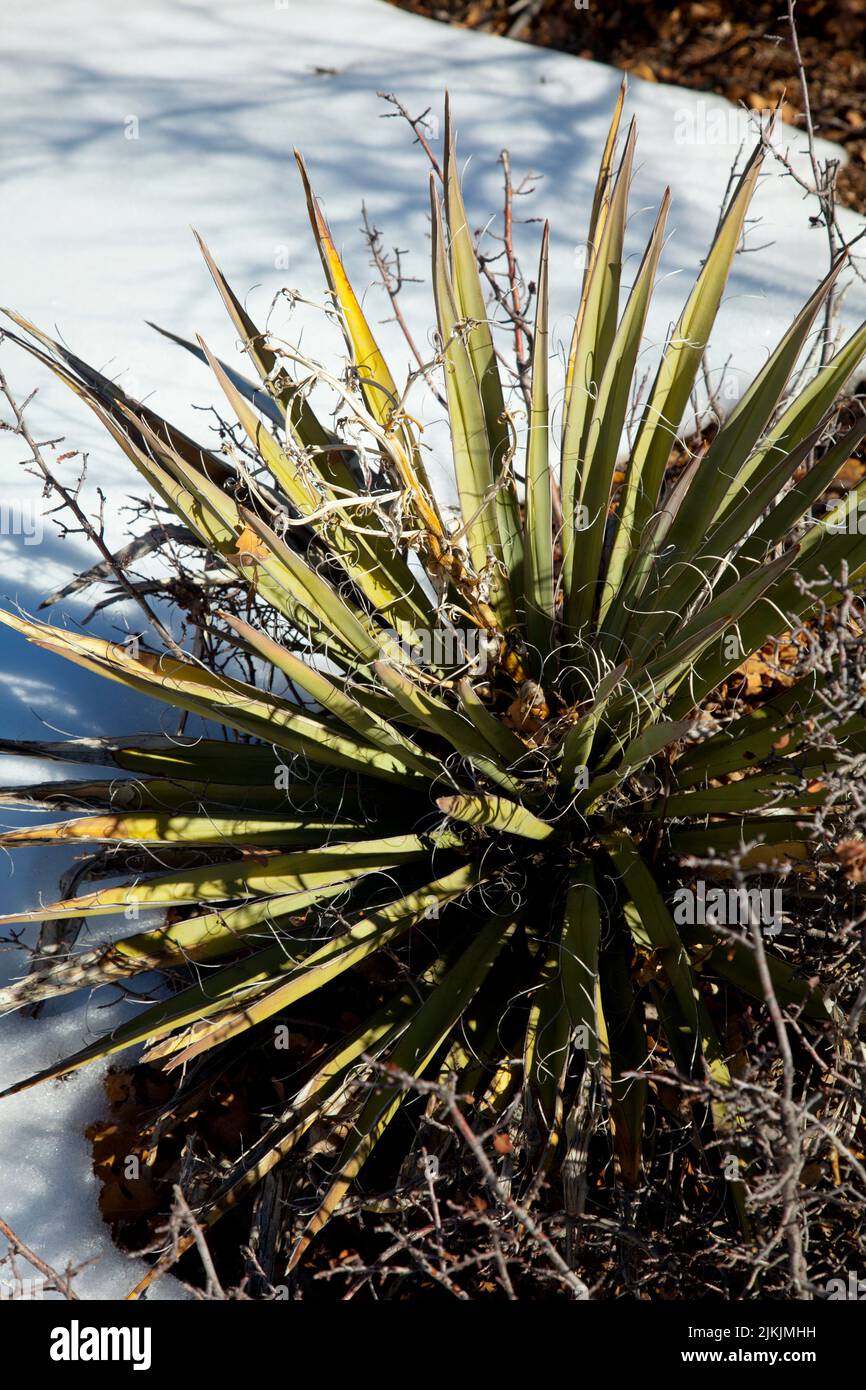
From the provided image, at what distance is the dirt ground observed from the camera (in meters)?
3.75

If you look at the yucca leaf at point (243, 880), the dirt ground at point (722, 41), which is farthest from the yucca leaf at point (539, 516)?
the dirt ground at point (722, 41)

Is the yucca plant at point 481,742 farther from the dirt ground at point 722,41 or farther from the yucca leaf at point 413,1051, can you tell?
the dirt ground at point 722,41

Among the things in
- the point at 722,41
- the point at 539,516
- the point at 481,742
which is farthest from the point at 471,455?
the point at 722,41

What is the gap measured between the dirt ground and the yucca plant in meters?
2.48

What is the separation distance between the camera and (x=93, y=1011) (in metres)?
2.11

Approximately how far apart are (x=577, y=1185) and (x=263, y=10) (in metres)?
4.50

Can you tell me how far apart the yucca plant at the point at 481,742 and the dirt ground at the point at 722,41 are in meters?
2.48

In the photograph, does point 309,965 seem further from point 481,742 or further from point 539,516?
point 539,516

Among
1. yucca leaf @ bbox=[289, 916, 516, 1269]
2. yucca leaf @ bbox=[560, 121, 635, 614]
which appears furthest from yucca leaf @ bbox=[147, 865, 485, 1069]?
yucca leaf @ bbox=[560, 121, 635, 614]

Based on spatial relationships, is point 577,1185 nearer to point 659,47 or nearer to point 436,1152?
point 436,1152

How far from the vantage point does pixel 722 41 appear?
3975 millimetres

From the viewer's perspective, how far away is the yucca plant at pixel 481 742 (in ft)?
5.30

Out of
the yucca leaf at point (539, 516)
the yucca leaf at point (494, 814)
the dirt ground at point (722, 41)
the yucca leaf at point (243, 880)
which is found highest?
the dirt ground at point (722, 41)

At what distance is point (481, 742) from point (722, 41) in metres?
3.69
